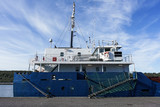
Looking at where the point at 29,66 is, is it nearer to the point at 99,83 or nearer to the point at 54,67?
the point at 54,67

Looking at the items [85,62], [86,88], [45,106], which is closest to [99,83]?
[86,88]

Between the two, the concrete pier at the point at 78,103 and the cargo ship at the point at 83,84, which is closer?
the concrete pier at the point at 78,103

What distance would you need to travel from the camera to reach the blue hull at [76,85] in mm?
11203

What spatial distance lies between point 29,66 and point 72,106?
8500mm

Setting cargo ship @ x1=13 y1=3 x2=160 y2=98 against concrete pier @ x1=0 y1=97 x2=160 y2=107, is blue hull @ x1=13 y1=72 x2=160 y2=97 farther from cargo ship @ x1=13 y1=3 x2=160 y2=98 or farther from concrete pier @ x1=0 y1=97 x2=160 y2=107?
concrete pier @ x1=0 y1=97 x2=160 y2=107

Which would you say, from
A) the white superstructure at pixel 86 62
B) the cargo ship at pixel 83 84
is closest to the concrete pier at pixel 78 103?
the cargo ship at pixel 83 84

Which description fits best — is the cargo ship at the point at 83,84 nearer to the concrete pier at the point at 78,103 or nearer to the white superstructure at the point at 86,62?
the white superstructure at the point at 86,62

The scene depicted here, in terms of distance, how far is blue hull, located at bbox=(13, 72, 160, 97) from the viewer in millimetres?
11203

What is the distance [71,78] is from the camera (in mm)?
11430

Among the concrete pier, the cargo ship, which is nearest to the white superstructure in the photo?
the cargo ship

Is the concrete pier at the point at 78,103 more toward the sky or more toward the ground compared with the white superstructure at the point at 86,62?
more toward the ground

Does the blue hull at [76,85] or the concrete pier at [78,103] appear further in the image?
the blue hull at [76,85]

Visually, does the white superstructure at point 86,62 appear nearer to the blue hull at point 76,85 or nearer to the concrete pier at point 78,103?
the blue hull at point 76,85

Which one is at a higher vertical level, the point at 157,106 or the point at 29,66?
the point at 29,66
